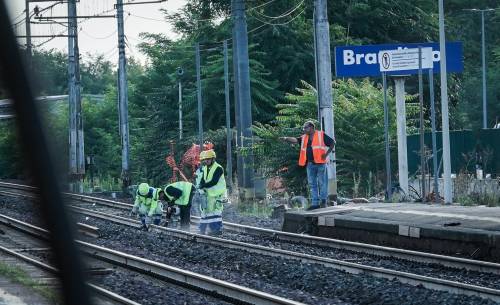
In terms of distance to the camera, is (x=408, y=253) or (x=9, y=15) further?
(x=408, y=253)

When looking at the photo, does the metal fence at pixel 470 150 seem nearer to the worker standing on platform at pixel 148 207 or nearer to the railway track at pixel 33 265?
the worker standing on platform at pixel 148 207

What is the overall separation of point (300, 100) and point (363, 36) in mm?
23272

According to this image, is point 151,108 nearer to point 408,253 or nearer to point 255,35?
point 255,35

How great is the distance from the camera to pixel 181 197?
20.5m

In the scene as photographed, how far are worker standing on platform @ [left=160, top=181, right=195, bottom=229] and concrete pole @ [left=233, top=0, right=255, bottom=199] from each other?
24.3 ft

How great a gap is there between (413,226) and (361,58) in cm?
871

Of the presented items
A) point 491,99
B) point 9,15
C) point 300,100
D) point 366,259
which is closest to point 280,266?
point 366,259

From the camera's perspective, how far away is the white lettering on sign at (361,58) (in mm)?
24594

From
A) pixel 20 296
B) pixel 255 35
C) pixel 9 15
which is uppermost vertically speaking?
pixel 255 35

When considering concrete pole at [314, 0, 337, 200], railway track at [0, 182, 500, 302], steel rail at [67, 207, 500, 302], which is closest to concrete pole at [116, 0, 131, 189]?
railway track at [0, 182, 500, 302]

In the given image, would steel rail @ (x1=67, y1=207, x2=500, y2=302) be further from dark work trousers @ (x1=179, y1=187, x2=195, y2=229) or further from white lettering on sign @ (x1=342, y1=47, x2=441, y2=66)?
white lettering on sign @ (x1=342, y1=47, x2=441, y2=66)

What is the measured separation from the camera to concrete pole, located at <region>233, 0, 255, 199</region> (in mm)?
28375

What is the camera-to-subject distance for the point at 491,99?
205 feet

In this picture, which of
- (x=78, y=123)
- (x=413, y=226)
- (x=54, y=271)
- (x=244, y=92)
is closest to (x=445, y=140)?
(x=413, y=226)
